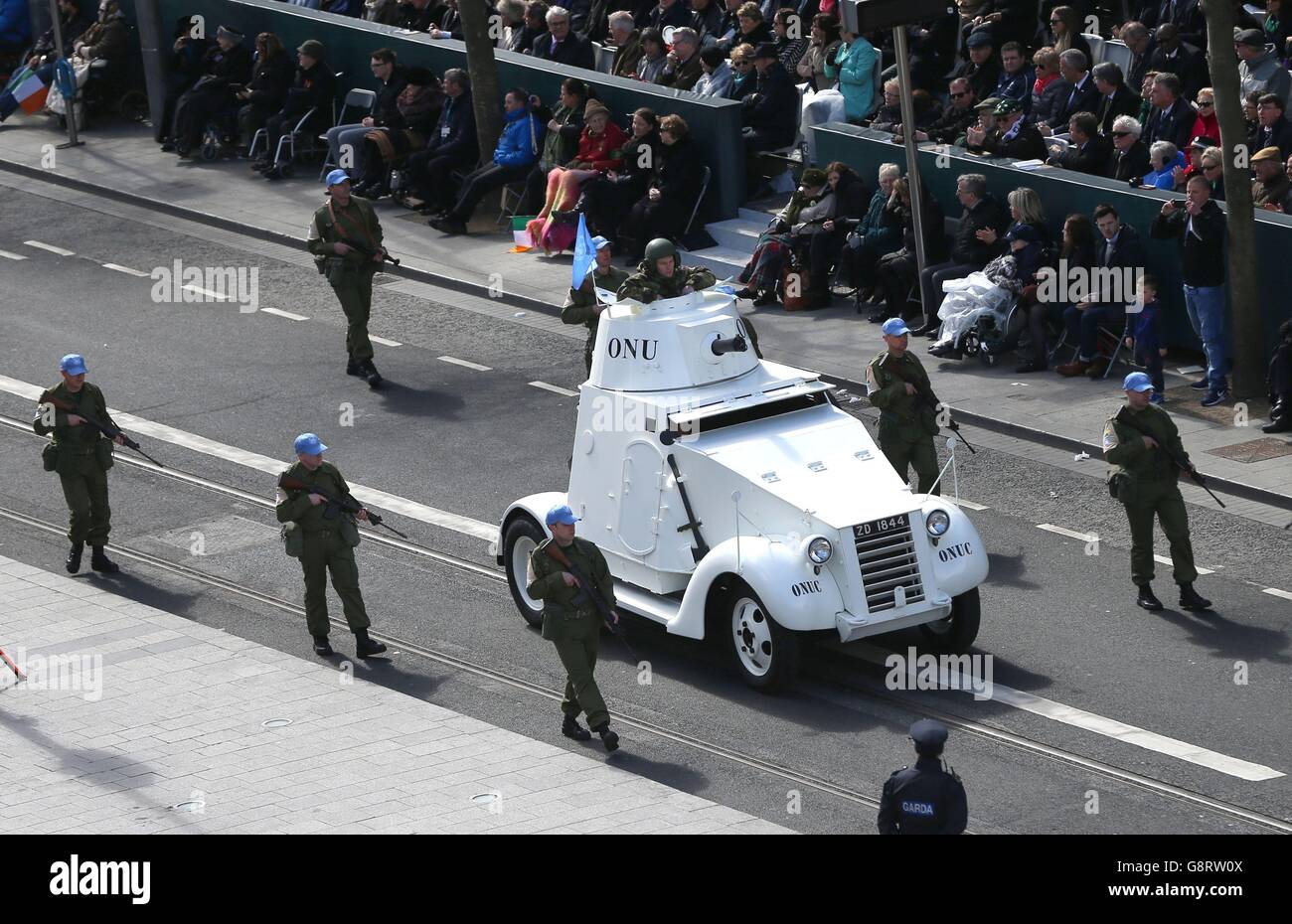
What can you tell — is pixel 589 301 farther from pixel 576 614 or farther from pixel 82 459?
pixel 576 614

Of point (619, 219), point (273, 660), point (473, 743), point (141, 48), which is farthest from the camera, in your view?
point (141, 48)

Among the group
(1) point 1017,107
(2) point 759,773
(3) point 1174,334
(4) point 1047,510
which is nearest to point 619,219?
(1) point 1017,107

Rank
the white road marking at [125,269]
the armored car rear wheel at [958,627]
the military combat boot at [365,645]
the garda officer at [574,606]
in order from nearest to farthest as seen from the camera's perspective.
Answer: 1. the garda officer at [574,606]
2. the armored car rear wheel at [958,627]
3. the military combat boot at [365,645]
4. the white road marking at [125,269]

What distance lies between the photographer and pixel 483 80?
90.7 feet

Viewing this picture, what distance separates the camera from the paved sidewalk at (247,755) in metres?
13.4

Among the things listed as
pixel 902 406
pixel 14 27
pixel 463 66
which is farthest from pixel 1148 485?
pixel 14 27

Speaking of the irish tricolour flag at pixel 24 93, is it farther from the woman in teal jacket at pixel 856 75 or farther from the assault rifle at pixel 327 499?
the assault rifle at pixel 327 499

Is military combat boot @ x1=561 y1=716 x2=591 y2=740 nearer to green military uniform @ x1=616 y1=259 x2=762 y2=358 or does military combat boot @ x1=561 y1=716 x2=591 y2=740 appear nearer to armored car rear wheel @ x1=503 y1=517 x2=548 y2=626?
armored car rear wheel @ x1=503 y1=517 x2=548 y2=626

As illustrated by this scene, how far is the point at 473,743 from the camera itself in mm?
14656

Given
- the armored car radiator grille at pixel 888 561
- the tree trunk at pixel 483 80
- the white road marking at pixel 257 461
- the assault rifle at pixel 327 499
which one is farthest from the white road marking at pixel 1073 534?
the tree trunk at pixel 483 80

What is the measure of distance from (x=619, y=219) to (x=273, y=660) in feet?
35.1

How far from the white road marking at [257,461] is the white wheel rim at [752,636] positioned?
3.69 m

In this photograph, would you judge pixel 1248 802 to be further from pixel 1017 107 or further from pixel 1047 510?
pixel 1017 107

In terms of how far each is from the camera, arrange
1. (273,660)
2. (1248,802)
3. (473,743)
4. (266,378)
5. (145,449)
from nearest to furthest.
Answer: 1. (1248,802)
2. (473,743)
3. (273,660)
4. (145,449)
5. (266,378)
